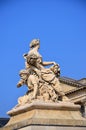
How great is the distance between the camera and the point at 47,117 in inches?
510

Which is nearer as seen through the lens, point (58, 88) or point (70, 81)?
point (58, 88)

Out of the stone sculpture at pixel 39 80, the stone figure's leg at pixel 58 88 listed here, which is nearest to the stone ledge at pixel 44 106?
the stone sculpture at pixel 39 80

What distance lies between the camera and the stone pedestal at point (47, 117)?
495 inches

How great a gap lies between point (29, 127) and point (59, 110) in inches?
58.0

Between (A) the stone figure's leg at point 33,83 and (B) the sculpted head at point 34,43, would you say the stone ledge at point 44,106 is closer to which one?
(A) the stone figure's leg at point 33,83

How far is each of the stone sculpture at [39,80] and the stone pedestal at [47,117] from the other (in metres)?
0.37

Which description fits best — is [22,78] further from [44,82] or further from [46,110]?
[46,110]

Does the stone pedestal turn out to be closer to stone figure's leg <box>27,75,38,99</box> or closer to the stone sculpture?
the stone sculpture

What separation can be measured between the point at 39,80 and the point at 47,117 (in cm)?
158

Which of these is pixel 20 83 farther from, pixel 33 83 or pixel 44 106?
pixel 44 106

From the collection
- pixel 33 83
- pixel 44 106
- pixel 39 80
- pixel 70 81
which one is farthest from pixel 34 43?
pixel 70 81

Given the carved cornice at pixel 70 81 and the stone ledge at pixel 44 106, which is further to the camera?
the carved cornice at pixel 70 81

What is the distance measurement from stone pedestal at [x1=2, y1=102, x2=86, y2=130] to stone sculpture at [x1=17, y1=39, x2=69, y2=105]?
369 millimetres

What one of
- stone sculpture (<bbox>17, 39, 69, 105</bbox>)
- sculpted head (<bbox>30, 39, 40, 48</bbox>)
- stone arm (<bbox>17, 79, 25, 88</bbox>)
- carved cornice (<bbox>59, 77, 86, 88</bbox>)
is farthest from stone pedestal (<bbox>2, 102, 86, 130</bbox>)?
carved cornice (<bbox>59, 77, 86, 88</bbox>)
